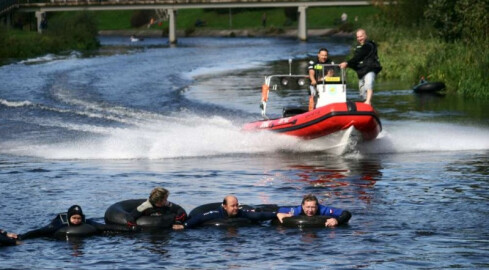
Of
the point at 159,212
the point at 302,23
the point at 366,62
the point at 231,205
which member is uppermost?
the point at 302,23

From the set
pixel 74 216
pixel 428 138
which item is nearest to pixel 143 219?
pixel 74 216

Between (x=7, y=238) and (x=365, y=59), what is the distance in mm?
12181

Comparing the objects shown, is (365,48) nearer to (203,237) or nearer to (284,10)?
(203,237)

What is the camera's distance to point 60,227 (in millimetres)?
20141

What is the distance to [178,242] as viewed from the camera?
1977 cm

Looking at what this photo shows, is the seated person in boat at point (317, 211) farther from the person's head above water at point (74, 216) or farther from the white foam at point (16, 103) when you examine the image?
the white foam at point (16, 103)

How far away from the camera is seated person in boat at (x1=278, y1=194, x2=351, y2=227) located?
20409 mm

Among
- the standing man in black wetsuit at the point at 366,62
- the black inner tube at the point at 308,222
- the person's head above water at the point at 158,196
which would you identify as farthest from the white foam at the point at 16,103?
the black inner tube at the point at 308,222

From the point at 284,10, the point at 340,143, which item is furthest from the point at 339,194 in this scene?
the point at 284,10

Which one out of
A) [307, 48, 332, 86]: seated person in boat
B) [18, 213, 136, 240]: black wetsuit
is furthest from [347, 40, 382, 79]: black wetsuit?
[18, 213, 136, 240]: black wetsuit

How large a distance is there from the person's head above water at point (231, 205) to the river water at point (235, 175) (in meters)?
0.32

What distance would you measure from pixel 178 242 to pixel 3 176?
31.0ft

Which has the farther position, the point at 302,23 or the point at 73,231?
the point at 302,23

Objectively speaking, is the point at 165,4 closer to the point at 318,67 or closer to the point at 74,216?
the point at 318,67
